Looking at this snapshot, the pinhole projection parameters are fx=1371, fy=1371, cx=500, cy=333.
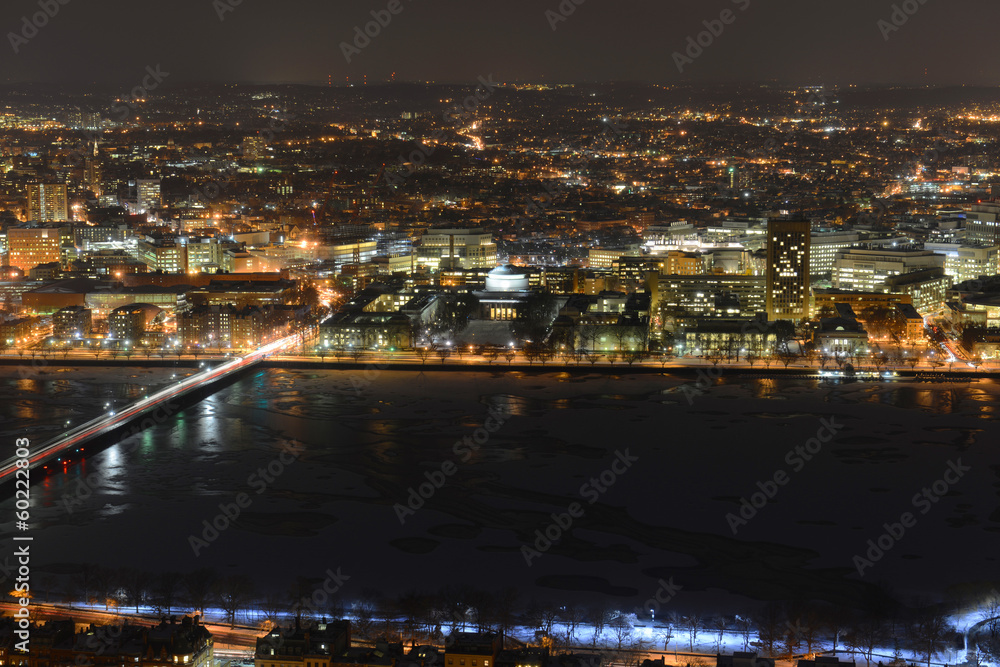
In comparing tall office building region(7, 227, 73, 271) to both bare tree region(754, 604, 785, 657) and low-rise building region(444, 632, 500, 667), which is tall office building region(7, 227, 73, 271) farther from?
low-rise building region(444, 632, 500, 667)

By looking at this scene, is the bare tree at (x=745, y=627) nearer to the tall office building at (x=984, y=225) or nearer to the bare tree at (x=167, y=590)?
the bare tree at (x=167, y=590)

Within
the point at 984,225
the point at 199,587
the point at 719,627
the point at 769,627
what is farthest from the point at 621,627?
the point at 984,225

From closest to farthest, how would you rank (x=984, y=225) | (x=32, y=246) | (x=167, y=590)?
1. (x=167, y=590)
2. (x=984, y=225)
3. (x=32, y=246)

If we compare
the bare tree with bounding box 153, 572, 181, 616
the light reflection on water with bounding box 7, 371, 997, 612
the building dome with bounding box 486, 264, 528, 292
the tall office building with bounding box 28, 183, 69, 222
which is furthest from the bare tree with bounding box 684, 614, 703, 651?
the tall office building with bounding box 28, 183, 69, 222

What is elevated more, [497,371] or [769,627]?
[497,371]

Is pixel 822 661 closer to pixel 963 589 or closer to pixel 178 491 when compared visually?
pixel 963 589

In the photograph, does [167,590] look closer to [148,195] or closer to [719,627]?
[719,627]
